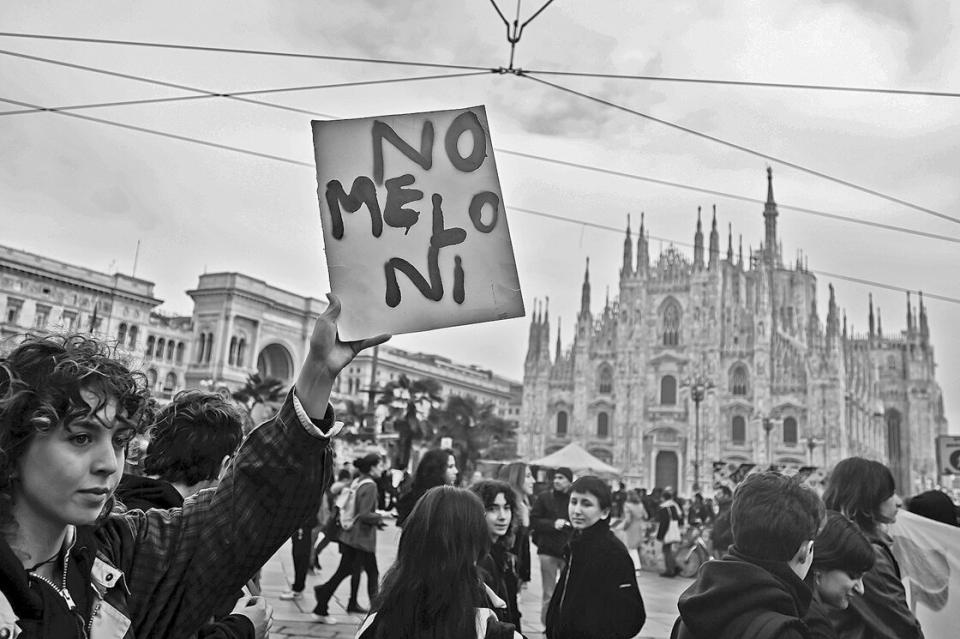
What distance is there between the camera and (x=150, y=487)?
1994 mm

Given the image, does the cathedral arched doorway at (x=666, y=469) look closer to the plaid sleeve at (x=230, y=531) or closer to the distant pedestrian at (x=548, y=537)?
the distant pedestrian at (x=548, y=537)

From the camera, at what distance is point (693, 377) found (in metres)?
40.0

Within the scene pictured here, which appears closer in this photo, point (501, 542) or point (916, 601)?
point (916, 601)

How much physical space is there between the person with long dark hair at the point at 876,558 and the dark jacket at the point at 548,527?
2.87 metres

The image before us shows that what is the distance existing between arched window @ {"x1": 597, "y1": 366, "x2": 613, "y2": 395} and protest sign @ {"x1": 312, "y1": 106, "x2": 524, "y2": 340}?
42.8m

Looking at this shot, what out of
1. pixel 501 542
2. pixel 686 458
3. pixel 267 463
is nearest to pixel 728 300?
pixel 686 458

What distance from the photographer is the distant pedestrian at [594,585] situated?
3.10 meters

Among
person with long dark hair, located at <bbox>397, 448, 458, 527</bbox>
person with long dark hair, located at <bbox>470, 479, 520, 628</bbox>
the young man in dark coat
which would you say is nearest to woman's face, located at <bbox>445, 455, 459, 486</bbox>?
person with long dark hair, located at <bbox>397, 448, 458, 527</bbox>

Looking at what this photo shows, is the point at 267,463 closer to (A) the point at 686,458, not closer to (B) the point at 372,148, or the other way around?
(B) the point at 372,148

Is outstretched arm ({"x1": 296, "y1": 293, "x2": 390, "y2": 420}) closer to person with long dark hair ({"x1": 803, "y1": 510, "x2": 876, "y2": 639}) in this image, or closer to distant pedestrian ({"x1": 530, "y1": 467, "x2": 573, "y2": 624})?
person with long dark hair ({"x1": 803, "y1": 510, "x2": 876, "y2": 639})

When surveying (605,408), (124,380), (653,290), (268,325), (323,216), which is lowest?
(124,380)

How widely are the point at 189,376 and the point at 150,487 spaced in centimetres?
4475

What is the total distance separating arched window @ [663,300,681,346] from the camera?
42906 mm

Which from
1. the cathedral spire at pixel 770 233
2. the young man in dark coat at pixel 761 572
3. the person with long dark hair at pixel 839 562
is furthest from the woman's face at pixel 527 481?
the cathedral spire at pixel 770 233
